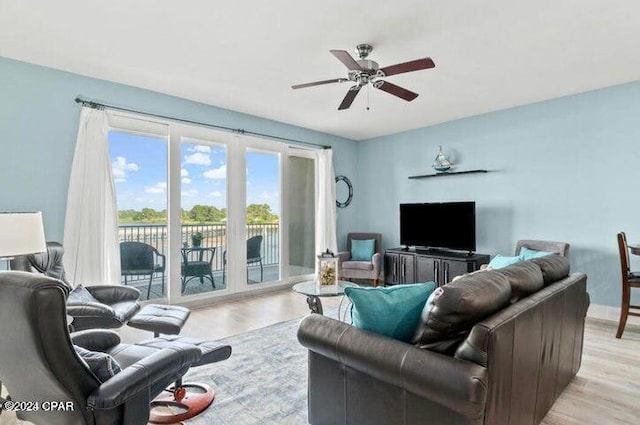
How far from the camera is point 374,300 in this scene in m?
1.67

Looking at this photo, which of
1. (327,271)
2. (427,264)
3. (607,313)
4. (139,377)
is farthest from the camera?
(427,264)

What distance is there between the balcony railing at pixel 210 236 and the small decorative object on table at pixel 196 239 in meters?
0.03

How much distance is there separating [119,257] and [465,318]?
358 centimetres

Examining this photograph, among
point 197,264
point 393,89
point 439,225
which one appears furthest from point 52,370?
point 439,225

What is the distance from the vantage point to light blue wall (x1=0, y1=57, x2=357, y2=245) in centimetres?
320

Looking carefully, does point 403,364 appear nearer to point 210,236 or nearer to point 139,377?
point 139,377

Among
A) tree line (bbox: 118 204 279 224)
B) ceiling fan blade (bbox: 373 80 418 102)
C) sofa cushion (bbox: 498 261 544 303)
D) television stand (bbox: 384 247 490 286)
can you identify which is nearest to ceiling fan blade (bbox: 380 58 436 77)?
ceiling fan blade (bbox: 373 80 418 102)

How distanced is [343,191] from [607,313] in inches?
160

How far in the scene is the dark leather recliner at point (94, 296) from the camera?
8.37ft

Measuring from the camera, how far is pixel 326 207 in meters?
5.94

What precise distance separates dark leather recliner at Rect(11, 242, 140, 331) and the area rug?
74 cm

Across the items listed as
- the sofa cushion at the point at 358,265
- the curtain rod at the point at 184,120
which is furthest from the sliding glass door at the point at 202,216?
the sofa cushion at the point at 358,265

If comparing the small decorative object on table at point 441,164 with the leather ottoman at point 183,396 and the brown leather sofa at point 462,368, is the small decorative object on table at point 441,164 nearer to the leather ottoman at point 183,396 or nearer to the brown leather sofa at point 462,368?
the brown leather sofa at point 462,368

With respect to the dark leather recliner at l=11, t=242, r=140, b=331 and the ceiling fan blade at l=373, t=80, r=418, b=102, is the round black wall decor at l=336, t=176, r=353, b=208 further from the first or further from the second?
the dark leather recliner at l=11, t=242, r=140, b=331
